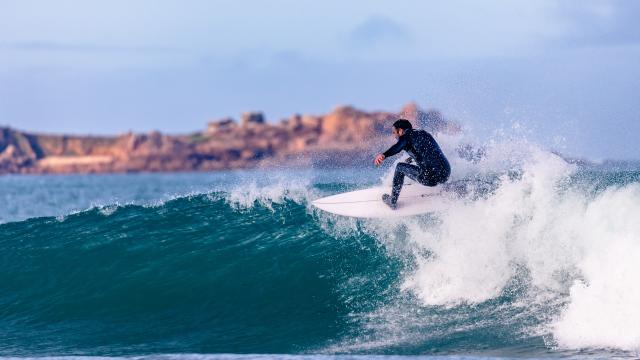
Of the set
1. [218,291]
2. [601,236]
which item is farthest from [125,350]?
[601,236]

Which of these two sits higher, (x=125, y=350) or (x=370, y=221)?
(x=370, y=221)

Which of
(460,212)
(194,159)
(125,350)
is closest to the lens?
(125,350)

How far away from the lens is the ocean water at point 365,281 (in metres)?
9.34

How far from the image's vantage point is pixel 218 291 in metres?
12.0

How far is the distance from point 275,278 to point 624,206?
4.85 m

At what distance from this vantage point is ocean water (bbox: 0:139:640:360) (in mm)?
9336

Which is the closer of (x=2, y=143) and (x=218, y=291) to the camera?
(x=218, y=291)

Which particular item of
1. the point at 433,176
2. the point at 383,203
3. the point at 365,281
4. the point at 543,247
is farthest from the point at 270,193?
the point at 543,247

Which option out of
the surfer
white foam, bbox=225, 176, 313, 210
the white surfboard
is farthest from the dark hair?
white foam, bbox=225, 176, 313, 210

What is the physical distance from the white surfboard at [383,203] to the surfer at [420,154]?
534 millimetres

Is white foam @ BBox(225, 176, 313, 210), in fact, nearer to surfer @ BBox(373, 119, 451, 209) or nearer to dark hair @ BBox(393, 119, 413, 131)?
surfer @ BBox(373, 119, 451, 209)

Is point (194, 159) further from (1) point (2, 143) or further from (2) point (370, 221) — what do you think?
(2) point (370, 221)

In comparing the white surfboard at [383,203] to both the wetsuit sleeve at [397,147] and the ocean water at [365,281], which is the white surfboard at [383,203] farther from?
the wetsuit sleeve at [397,147]

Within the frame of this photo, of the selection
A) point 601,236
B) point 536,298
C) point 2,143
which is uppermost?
point 2,143
